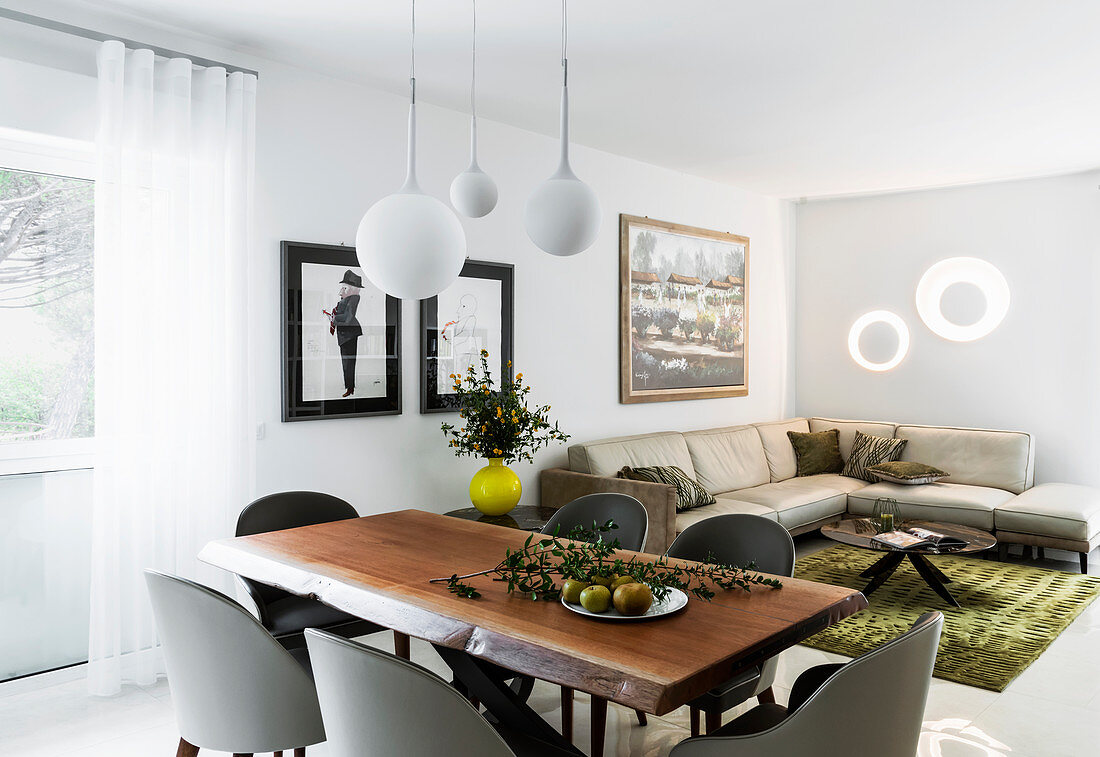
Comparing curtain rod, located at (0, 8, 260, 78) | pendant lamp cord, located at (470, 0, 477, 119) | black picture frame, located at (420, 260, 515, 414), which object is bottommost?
black picture frame, located at (420, 260, 515, 414)

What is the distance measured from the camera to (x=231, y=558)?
2615 mm

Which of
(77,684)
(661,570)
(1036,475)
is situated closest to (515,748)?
(661,570)

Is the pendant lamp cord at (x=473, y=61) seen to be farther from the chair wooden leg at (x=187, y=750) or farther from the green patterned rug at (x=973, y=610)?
the green patterned rug at (x=973, y=610)

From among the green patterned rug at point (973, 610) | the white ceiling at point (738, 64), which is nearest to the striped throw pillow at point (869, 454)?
the green patterned rug at point (973, 610)

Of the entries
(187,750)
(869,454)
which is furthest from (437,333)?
(869,454)

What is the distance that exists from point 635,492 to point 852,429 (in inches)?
117

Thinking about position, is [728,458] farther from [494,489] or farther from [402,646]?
[402,646]

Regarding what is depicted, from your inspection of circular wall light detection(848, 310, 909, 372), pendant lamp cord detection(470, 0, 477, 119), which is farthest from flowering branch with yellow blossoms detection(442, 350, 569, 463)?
circular wall light detection(848, 310, 909, 372)

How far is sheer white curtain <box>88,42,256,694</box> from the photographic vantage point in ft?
10.6

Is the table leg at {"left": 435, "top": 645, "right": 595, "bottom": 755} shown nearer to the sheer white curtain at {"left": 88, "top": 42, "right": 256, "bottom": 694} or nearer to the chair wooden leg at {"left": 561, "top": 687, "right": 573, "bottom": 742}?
the chair wooden leg at {"left": 561, "top": 687, "right": 573, "bottom": 742}

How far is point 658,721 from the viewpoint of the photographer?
10.3ft

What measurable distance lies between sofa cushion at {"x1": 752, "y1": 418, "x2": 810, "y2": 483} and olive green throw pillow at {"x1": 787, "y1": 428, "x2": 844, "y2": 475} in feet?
0.19

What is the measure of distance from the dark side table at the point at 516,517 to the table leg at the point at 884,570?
177cm

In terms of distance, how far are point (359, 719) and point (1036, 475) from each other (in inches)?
242
